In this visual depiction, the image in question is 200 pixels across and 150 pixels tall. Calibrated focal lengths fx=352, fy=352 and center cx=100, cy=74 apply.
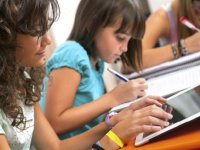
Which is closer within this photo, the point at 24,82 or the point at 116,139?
the point at 116,139

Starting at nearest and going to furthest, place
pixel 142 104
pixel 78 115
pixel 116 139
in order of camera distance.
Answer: pixel 116 139 < pixel 142 104 < pixel 78 115

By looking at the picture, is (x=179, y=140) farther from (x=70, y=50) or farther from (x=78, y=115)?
(x=70, y=50)

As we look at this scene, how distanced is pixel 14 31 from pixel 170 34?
1.06 m

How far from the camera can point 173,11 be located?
1.62 metres

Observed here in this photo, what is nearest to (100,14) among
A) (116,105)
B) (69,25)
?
(116,105)

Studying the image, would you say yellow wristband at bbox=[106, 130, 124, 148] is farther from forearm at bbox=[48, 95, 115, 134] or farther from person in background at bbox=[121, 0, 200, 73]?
person in background at bbox=[121, 0, 200, 73]

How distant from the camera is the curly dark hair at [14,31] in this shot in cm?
71

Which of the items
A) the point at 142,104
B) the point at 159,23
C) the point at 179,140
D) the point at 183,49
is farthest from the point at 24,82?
the point at 159,23

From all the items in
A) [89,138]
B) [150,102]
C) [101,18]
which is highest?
[101,18]

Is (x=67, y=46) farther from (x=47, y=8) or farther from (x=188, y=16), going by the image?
(x=188, y=16)

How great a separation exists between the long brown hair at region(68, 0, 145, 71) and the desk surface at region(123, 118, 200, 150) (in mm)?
537

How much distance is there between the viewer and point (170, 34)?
1.65 m

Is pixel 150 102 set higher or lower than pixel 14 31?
lower

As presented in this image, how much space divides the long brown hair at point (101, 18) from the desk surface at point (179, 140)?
54 centimetres
